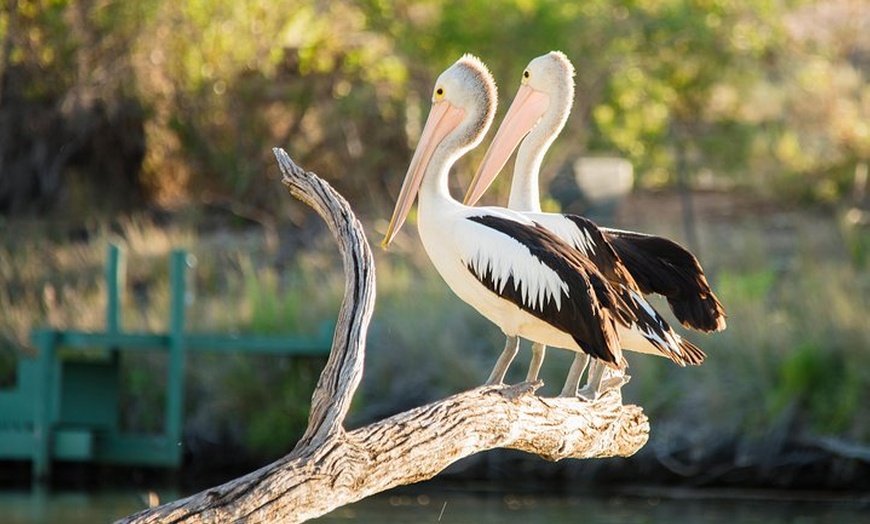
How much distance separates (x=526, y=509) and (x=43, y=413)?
429 cm

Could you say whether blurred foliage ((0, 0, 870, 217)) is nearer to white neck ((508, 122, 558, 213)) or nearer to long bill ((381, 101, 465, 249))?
white neck ((508, 122, 558, 213))

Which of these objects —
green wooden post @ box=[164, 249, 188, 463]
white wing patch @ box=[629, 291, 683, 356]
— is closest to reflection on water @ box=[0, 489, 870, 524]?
green wooden post @ box=[164, 249, 188, 463]

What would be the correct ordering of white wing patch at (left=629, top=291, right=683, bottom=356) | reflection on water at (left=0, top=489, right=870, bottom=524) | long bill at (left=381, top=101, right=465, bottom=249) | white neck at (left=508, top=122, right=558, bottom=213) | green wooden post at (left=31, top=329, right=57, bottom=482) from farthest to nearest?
green wooden post at (left=31, top=329, right=57, bottom=482) → reflection on water at (left=0, top=489, right=870, bottom=524) → white neck at (left=508, top=122, right=558, bottom=213) → long bill at (left=381, top=101, right=465, bottom=249) → white wing patch at (left=629, top=291, right=683, bottom=356)

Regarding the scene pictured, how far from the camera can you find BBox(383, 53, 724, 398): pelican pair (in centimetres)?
552

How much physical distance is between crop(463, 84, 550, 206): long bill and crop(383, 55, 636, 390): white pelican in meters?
0.56

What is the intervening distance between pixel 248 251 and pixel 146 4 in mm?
2893

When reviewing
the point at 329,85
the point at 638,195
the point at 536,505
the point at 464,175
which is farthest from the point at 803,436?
the point at 329,85

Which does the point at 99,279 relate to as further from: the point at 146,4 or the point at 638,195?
the point at 638,195

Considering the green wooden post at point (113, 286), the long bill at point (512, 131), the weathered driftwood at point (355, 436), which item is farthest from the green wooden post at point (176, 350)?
the weathered driftwood at point (355, 436)

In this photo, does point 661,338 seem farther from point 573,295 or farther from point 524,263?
point 524,263

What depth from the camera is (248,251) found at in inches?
709

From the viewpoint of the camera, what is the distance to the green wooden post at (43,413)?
1360 centimetres

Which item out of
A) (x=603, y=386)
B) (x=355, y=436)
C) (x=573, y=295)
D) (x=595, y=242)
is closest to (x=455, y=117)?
(x=595, y=242)

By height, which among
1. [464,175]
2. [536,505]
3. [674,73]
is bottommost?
[536,505]
